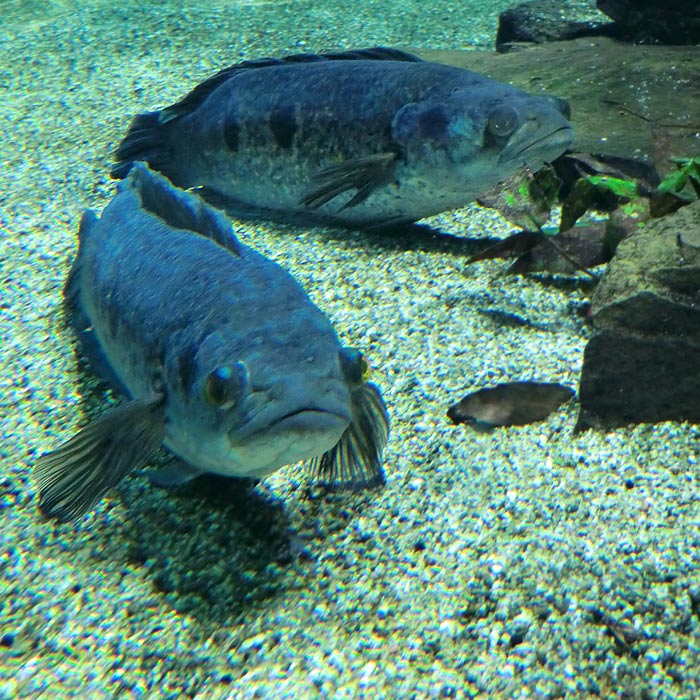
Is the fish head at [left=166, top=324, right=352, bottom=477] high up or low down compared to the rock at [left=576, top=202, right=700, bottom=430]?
up

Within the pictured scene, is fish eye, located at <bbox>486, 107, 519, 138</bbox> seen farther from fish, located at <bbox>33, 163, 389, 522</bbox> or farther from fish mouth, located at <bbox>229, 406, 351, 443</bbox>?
fish mouth, located at <bbox>229, 406, 351, 443</bbox>

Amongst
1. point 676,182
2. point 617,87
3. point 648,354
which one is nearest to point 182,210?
point 648,354

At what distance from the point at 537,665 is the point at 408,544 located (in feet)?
1.74

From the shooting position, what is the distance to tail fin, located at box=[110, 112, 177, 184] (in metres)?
4.81

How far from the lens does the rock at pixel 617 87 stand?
15.4 feet

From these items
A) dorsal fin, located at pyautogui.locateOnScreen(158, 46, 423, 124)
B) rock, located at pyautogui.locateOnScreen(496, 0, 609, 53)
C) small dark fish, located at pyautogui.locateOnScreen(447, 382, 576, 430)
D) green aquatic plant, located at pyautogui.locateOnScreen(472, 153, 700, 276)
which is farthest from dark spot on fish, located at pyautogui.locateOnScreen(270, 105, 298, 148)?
rock, located at pyautogui.locateOnScreen(496, 0, 609, 53)

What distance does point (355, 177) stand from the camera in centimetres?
414

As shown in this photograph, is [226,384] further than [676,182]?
No

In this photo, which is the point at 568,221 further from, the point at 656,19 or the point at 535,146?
the point at 656,19

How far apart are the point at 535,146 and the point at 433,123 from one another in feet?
2.00

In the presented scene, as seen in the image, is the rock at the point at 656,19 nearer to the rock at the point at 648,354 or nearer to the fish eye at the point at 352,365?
the rock at the point at 648,354

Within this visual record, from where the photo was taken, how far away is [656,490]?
7.39 ft

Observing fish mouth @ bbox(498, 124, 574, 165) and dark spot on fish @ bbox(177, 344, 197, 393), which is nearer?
dark spot on fish @ bbox(177, 344, 197, 393)

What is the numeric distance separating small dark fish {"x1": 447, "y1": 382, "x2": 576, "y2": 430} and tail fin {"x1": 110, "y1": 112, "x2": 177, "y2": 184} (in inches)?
127
